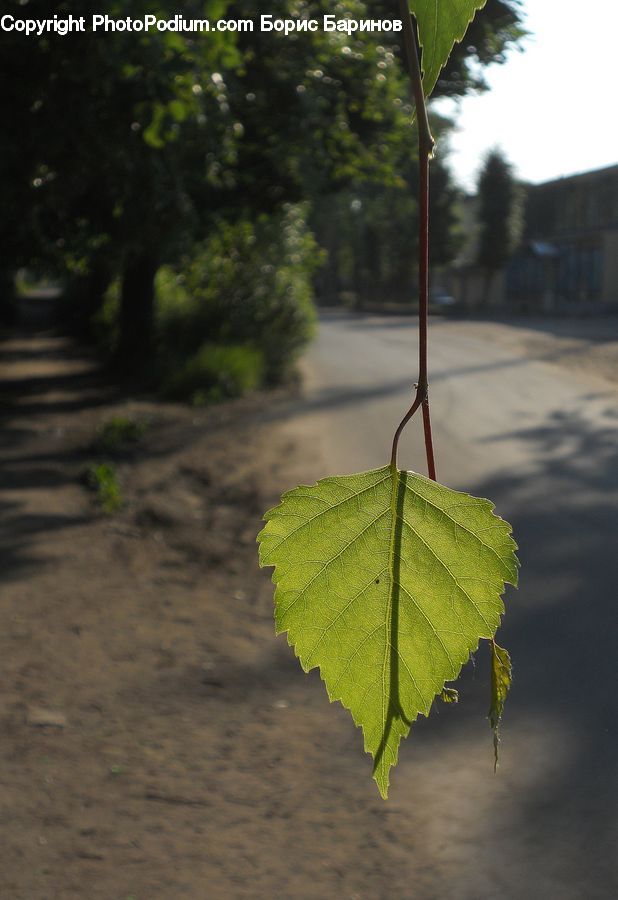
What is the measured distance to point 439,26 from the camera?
22cm

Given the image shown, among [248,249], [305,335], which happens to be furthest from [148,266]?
[305,335]

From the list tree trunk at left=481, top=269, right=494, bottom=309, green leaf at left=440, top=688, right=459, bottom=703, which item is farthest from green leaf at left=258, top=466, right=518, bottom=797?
tree trunk at left=481, top=269, right=494, bottom=309

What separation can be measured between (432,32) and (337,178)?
1134cm

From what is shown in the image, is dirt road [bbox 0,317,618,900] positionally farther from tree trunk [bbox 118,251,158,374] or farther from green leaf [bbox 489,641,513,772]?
tree trunk [bbox 118,251,158,374]

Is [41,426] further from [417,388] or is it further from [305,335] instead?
[417,388]

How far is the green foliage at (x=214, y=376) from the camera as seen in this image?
1332cm

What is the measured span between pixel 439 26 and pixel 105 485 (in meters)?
8.41

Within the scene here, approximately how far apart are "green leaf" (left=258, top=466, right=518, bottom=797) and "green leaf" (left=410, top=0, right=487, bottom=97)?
0.10m

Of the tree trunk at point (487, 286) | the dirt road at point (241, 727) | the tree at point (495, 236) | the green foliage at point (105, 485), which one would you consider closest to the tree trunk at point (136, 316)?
the dirt road at point (241, 727)

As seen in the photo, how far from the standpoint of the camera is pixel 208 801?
12.9 feet

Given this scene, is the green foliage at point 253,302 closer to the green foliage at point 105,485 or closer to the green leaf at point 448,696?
the green foliage at point 105,485

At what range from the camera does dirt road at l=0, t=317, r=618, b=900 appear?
3514 mm

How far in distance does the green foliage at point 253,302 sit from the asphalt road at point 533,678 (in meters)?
2.99

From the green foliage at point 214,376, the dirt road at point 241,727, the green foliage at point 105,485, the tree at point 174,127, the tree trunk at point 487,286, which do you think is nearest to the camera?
the dirt road at point 241,727
